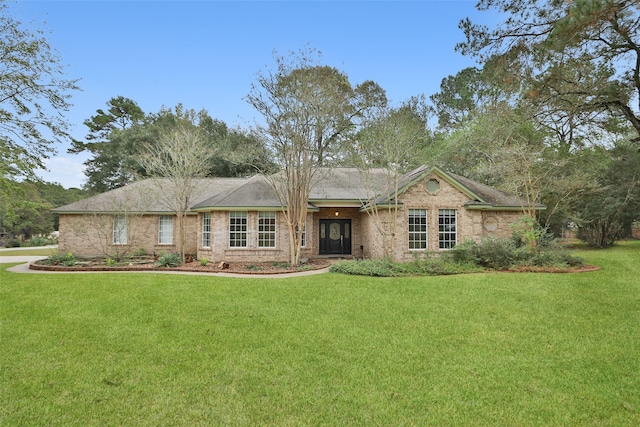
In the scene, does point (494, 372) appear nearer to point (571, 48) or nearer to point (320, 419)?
point (320, 419)

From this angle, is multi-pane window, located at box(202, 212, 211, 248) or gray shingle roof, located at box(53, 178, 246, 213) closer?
multi-pane window, located at box(202, 212, 211, 248)

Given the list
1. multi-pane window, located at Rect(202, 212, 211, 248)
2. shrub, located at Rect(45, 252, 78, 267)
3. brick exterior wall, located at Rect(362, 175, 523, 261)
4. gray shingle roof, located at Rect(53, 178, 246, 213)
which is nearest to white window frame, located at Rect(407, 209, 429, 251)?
brick exterior wall, located at Rect(362, 175, 523, 261)

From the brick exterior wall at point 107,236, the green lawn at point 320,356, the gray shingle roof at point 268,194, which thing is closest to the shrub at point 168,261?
the gray shingle roof at point 268,194

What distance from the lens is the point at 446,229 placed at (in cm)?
1627

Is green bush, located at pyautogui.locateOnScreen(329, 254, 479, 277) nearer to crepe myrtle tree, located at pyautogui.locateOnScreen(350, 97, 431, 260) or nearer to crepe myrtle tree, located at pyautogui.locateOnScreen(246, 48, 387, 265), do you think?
crepe myrtle tree, located at pyautogui.locateOnScreen(350, 97, 431, 260)

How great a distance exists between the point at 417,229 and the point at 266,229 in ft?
22.5

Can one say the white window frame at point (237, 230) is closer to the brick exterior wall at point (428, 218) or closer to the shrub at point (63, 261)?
the brick exterior wall at point (428, 218)

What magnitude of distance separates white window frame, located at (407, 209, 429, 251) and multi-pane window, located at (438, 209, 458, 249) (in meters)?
0.66

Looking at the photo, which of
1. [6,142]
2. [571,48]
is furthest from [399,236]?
[6,142]

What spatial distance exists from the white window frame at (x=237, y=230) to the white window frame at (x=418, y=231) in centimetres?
741

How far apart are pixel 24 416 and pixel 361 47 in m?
15.0

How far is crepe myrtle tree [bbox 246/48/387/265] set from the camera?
14.9m

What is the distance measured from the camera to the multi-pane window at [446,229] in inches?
639

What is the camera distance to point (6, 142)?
891 centimetres
